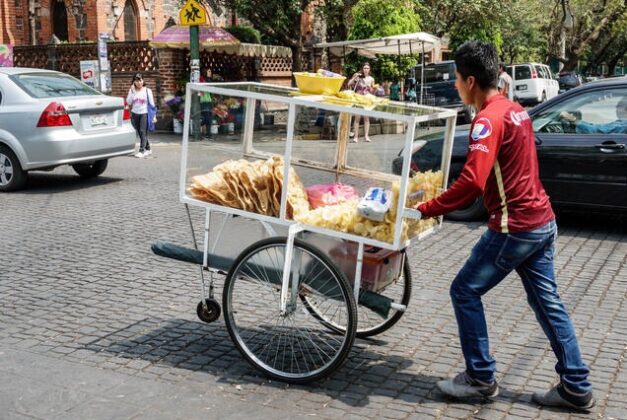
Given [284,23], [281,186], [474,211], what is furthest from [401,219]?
[284,23]

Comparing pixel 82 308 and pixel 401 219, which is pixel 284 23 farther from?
pixel 401 219

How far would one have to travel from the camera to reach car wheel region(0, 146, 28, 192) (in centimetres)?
1160

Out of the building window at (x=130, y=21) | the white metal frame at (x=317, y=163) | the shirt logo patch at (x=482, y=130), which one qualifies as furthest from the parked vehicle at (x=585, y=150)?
the building window at (x=130, y=21)

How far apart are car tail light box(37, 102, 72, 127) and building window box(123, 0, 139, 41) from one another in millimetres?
21887

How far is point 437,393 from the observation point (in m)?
4.50

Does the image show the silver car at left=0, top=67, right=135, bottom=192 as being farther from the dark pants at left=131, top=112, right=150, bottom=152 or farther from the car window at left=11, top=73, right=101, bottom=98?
the dark pants at left=131, top=112, right=150, bottom=152

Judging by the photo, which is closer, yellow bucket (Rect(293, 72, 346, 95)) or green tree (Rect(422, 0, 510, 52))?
yellow bucket (Rect(293, 72, 346, 95))

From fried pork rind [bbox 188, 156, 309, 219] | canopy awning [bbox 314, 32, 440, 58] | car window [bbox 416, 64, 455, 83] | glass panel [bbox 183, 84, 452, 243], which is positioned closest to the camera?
glass panel [bbox 183, 84, 452, 243]

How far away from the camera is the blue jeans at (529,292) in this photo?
4.18 m

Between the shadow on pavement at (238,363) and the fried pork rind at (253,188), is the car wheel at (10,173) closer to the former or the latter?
the shadow on pavement at (238,363)

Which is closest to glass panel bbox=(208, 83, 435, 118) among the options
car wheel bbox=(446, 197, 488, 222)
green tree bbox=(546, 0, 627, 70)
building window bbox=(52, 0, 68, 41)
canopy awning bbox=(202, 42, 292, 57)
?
car wheel bbox=(446, 197, 488, 222)

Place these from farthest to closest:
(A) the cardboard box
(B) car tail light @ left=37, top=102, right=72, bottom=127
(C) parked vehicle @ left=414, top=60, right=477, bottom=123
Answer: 1. (C) parked vehicle @ left=414, top=60, right=477, bottom=123
2. (B) car tail light @ left=37, top=102, right=72, bottom=127
3. (A) the cardboard box

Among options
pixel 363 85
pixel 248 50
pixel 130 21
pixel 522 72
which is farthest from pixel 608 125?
pixel 522 72

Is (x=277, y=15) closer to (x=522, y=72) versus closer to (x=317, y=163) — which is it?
(x=522, y=72)
